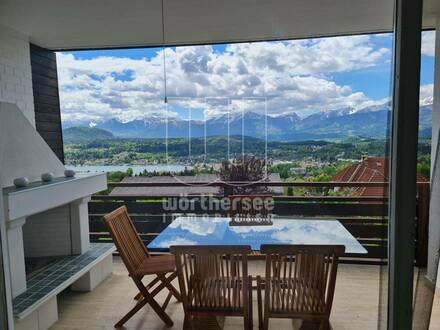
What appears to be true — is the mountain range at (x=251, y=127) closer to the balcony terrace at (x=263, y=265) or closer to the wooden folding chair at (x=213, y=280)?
the balcony terrace at (x=263, y=265)

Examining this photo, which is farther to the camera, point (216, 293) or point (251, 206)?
point (251, 206)

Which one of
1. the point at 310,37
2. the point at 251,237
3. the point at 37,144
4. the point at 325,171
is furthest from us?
the point at 325,171

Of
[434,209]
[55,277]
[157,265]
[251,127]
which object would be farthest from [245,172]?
[434,209]

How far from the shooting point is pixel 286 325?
6.89 feet

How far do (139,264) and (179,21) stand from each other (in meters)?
2.12

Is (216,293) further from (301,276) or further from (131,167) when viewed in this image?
(131,167)

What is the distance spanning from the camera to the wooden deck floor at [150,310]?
209 centimetres

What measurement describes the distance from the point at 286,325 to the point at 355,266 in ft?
2.48

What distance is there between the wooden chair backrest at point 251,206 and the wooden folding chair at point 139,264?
811 millimetres

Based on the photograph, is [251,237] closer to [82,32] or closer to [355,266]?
[355,266]

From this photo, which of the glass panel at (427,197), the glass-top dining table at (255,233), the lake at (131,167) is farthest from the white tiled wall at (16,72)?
the glass panel at (427,197)

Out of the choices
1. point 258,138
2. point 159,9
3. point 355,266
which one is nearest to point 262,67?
→ point 258,138

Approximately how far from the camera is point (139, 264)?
2.41m

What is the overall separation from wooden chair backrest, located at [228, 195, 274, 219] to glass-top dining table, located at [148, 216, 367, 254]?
0.52 feet
